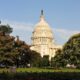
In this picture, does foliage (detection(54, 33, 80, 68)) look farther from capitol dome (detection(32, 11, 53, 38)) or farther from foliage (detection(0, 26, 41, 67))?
capitol dome (detection(32, 11, 53, 38))

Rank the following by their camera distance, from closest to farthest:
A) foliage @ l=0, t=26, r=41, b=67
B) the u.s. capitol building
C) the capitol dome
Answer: foliage @ l=0, t=26, r=41, b=67
the capitol dome
the u.s. capitol building

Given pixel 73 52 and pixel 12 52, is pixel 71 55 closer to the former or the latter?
pixel 73 52

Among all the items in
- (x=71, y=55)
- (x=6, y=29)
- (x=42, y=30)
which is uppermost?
(x=42, y=30)

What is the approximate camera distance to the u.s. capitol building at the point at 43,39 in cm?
17700

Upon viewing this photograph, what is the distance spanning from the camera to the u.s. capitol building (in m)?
177

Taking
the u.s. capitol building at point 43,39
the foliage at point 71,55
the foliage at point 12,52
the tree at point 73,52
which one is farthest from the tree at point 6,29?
the u.s. capitol building at point 43,39

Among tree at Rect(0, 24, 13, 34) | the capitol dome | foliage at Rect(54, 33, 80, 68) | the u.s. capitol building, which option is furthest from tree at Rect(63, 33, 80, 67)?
the u.s. capitol building

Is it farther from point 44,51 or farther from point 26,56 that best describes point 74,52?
point 44,51

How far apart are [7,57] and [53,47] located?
359 feet

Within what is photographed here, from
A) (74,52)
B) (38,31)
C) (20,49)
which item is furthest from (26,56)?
(38,31)

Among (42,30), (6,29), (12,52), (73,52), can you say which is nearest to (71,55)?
(73,52)

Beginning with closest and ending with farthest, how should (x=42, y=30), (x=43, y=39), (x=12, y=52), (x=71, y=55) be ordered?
(x=71, y=55) < (x=12, y=52) < (x=42, y=30) < (x=43, y=39)

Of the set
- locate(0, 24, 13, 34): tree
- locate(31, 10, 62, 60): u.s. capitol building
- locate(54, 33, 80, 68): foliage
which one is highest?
locate(31, 10, 62, 60): u.s. capitol building

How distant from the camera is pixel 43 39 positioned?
18025cm
